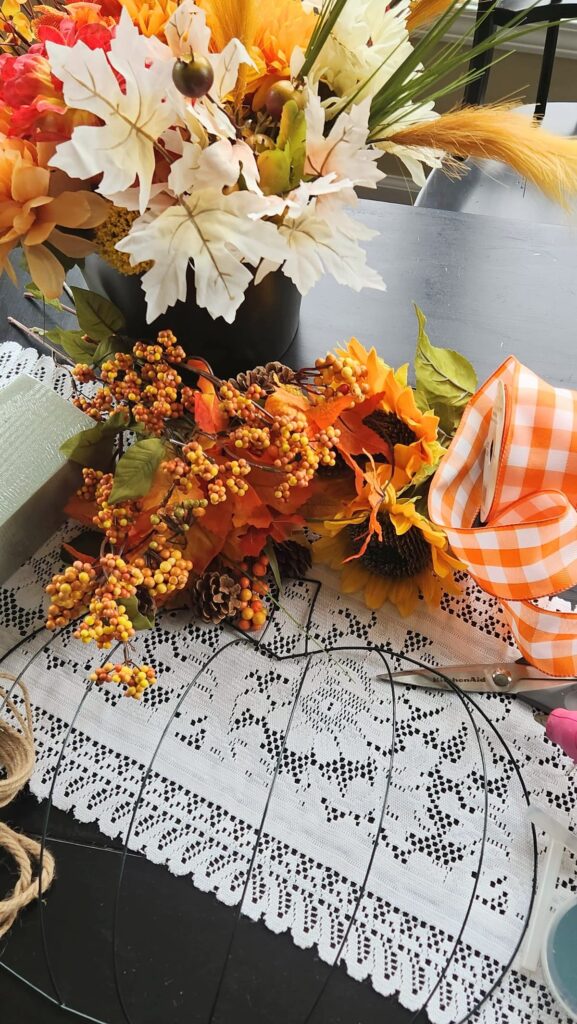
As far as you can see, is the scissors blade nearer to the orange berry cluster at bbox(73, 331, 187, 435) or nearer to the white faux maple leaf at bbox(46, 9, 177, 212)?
the orange berry cluster at bbox(73, 331, 187, 435)

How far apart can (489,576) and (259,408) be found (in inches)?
7.6

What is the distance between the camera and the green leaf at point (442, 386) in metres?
0.67

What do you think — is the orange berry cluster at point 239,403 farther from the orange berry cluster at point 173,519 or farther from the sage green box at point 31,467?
the sage green box at point 31,467

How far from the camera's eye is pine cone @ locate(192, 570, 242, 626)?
627 mm

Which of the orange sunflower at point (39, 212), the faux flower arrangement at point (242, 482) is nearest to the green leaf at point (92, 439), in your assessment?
the faux flower arrangement at point (242, 482)

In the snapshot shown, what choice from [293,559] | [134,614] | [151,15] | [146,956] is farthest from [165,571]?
[151,15]

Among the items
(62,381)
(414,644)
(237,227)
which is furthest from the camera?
(62,381)

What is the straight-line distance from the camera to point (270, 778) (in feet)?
1.91

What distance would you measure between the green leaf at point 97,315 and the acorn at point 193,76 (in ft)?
0.70

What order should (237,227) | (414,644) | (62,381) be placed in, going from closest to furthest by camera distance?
(237,227) < (414,644) < (62,381)

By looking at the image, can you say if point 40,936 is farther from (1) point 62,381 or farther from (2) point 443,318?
(2) point 443,318

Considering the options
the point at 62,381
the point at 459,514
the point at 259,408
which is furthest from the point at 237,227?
the point at 62,381

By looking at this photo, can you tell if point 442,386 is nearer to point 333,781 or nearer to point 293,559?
point 293,559

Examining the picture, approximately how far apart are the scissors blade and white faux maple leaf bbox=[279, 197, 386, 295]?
29cm
